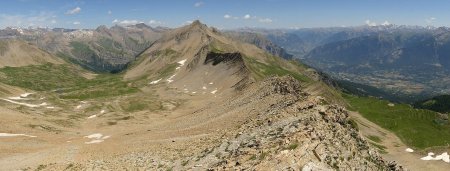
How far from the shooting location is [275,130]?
5541cm

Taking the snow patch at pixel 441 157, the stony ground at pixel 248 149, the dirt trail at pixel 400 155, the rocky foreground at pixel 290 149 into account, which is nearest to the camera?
the rocky foreground at pixel 290 149

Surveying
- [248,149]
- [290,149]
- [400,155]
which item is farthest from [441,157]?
[290,149]

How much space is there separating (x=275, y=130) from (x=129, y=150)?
37.7 meters

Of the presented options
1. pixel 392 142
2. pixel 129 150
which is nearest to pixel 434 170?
pixel 392 142

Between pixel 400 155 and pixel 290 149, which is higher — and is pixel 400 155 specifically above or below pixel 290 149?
below

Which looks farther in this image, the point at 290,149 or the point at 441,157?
the point at 441,157

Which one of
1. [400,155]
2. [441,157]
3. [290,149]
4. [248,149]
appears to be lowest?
[400,155]

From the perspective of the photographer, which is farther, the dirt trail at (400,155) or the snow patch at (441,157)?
the snow patch at (441,157)

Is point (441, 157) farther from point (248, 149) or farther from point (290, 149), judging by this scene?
point (290, 149)

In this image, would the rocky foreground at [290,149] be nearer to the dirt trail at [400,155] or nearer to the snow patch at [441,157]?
the dirt trail at [400,155]

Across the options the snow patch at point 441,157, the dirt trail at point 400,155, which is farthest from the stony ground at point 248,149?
the snow patch at point 441,157

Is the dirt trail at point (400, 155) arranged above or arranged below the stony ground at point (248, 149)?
below

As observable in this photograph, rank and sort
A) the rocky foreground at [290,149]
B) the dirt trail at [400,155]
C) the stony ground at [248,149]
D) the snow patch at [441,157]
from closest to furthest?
the rocky foreground at [290,149] → the stony ground at [248,149] → the dirt trail at [400,155] → the snow patch at [441,157]

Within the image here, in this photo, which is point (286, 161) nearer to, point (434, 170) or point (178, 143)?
point (178, 143)
